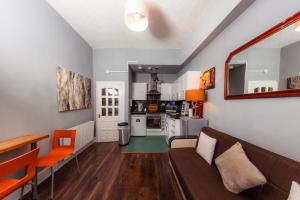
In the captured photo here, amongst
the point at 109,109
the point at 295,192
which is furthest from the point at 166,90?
the point at 295,192

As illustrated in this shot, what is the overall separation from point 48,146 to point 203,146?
2703mm

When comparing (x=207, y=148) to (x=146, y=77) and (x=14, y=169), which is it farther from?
(x=146, y=77)

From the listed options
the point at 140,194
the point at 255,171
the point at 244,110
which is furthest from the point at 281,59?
the point at 140,194

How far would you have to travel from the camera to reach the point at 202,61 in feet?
9.67

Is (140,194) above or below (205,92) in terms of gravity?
below

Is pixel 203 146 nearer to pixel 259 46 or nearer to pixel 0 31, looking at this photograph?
pixel 259 46

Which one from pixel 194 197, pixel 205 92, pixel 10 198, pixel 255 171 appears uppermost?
pixel 205 92

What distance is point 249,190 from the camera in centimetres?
116

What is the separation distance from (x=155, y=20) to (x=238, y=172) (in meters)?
2.88

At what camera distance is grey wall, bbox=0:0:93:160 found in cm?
157

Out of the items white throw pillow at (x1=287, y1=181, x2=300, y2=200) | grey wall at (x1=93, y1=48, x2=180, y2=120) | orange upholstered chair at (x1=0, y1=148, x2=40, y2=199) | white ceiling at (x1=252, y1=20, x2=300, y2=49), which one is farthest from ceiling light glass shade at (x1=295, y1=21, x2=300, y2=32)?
grey wall at (x1=93, y1=48, x2=180, y2=120)

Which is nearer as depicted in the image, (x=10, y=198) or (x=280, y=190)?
(x=280, y=190)

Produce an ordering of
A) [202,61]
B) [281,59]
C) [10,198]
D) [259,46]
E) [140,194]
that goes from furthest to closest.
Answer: [202,61] < [140,194] < [10,198] < [259,46] < [281,59]

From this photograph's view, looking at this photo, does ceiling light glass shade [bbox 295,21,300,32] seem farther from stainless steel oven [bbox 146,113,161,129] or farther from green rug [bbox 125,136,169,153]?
stainless steel oven [bbox 146,113,161,129]
